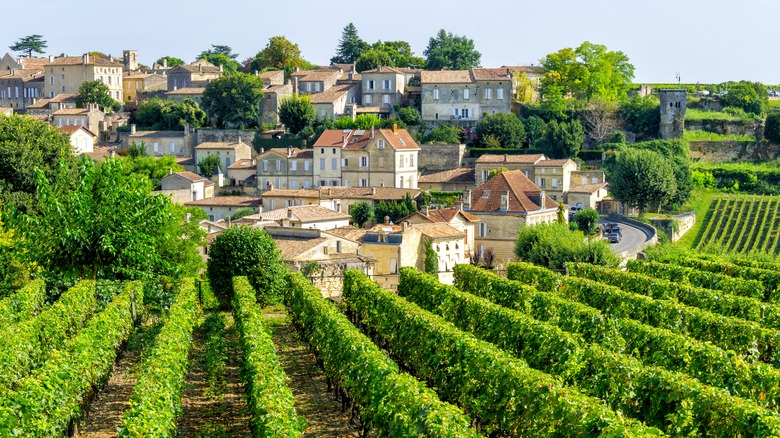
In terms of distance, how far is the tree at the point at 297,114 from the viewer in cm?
7200

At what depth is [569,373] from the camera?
57.7 feet

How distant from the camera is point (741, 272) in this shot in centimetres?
3044

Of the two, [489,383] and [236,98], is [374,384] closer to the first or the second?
[489,383]

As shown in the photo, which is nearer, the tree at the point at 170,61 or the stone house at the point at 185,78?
the stone house at the point at 185,78

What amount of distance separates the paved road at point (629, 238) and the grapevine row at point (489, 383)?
82.3 feet

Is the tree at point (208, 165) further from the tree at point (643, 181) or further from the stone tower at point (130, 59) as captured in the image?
the stone tower at point (130, 59)

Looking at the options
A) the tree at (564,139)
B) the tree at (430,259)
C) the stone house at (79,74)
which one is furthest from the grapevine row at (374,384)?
the stone house at (79,74)

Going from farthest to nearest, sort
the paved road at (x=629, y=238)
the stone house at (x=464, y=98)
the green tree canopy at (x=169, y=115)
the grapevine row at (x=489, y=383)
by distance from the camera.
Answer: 1. the green tree canopy at (x=169, y=115)
2. the stone house at (x=464, y=98)
3. the paved road at (x=629, y=238)
4. the grapevine row at (x=489, y=383)

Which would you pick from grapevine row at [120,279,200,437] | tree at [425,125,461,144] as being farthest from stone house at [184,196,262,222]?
grapevine row at [120,279,200,437]

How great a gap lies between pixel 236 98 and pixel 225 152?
18.5ft

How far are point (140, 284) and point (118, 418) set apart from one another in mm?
8566

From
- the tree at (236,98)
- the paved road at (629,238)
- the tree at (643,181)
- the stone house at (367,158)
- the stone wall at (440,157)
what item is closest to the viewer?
the paved road at (629,238)

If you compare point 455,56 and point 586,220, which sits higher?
point 455,56

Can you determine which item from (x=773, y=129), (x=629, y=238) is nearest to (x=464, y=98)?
(x=773, y=129)
